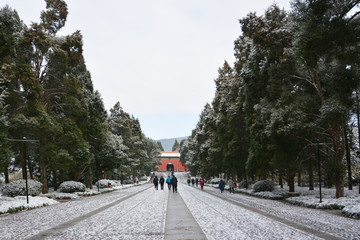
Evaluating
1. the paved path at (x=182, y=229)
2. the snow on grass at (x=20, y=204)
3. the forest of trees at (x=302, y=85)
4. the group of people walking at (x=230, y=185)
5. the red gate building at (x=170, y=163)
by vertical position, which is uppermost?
the forest of trees at (x=302, y=85)

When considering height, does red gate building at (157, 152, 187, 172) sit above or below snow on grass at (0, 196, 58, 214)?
below

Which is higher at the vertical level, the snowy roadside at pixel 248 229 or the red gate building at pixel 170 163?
the snowy roadside at pixel 248 229

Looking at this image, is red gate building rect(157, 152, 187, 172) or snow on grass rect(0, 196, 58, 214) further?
red gate building rect(157, 152, 187, 172)

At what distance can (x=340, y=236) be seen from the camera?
7402 millimetres

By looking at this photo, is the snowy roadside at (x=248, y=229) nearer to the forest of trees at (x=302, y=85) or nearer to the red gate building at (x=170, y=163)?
the forest of trees at (x=302, y=85)

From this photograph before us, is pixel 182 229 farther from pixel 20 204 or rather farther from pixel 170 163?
pixel 170 163

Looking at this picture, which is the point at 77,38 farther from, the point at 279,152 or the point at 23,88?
the point at 279,152

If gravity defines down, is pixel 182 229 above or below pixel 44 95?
below

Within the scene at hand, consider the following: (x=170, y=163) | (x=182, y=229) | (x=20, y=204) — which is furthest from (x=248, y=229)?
(x=170, y=163)

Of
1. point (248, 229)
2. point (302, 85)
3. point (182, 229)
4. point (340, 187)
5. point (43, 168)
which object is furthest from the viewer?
point (43, 168)

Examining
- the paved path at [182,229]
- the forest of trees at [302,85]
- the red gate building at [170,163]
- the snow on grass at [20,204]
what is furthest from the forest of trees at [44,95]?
the red gate building at [170,163]

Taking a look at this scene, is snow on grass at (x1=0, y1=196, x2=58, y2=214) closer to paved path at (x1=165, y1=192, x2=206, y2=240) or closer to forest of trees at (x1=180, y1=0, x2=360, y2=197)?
paved path at (x1=165, y1=192, x2=206, y2=240)

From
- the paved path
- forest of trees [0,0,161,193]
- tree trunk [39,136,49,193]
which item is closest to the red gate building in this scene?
forest of trees [0,0,161,193]

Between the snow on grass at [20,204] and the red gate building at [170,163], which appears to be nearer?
the snow on grass at [20,204]
